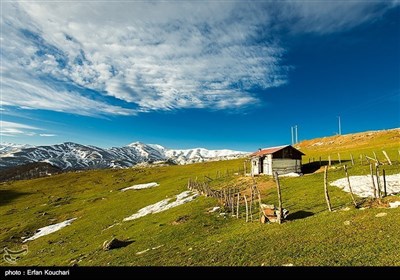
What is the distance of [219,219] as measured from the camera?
1545 inches

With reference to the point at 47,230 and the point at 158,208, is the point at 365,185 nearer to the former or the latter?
the point at 158,208

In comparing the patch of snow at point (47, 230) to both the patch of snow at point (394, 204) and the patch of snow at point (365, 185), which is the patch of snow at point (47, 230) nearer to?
the patch of snow at point (365, 185)

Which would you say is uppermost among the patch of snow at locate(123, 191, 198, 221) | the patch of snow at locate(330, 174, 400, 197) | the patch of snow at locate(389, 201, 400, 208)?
the patch of snow at locate(330, 174, 400, 197)

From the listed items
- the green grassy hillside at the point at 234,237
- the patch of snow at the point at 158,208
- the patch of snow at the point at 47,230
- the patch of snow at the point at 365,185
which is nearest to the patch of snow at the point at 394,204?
the green grassy hillside at the point at 234,237

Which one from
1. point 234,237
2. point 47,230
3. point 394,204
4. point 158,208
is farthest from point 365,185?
point 47,230

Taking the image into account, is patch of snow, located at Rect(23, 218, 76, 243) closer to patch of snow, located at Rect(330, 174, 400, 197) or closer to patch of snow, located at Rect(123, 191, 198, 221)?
patch of snow, located at Rect(123, 191, 198, 221)

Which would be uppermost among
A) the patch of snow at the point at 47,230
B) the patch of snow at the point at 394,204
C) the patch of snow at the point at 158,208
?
the patch of snow at the point at 394,204

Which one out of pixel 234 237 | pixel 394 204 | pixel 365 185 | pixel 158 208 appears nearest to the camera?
pixel 394 204

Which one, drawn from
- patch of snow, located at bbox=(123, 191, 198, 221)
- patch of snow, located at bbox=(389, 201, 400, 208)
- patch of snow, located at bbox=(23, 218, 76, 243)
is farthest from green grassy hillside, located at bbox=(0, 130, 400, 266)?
patch of snow, located at bbox=(123, 191, 198, 221)

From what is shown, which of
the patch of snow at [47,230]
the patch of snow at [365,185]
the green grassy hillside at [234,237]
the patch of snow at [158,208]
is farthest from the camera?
the patch of snow at [47,230]

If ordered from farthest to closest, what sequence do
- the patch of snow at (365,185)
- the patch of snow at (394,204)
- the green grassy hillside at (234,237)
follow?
the patch of snow at (365,185), the patch of snow at (394,204), the green grassy hillside at (234,237)

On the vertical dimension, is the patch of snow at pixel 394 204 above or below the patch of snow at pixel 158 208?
above
